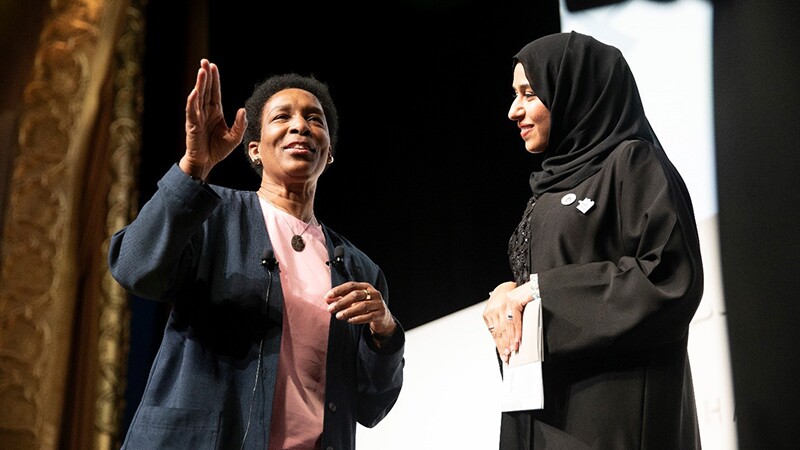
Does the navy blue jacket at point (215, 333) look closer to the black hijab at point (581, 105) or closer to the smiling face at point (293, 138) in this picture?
the smiling face at point (293, 138)

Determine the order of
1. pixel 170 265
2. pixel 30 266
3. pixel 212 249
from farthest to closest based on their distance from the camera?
pixel 30 266 < pixel 212 249 < pixel 170 265

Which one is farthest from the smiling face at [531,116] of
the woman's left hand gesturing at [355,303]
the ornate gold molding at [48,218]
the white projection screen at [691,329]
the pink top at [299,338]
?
the ornate gold molding at [48,218]

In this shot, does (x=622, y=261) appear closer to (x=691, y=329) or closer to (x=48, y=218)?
(x=691, y=329)

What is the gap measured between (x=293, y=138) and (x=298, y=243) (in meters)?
0.29

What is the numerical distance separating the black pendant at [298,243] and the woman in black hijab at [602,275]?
0.55 metres

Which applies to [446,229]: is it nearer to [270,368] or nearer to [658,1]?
[658,1]

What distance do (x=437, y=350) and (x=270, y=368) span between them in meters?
1.28

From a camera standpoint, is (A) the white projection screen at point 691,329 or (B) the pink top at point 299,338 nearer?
(B) the pink top at point 299,338

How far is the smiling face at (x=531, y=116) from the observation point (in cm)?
194

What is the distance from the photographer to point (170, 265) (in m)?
1.84

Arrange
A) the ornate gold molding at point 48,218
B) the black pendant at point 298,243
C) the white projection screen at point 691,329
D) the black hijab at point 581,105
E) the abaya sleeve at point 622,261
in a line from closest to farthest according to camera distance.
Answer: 1. the abaya sleeve at point 622,261
2. the black hijab at point 581,105
3. the black pendant at point 298,243
4. the white projection screen at point 691,329
5. the ornate gold molding at point 48,218

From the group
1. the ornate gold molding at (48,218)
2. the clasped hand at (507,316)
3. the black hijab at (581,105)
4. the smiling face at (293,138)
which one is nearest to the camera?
the clasped hand at (507,316)

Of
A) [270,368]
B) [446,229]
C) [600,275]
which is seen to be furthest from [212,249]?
[446,229]

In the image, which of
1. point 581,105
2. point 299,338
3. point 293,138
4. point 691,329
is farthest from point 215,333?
point 691,329
